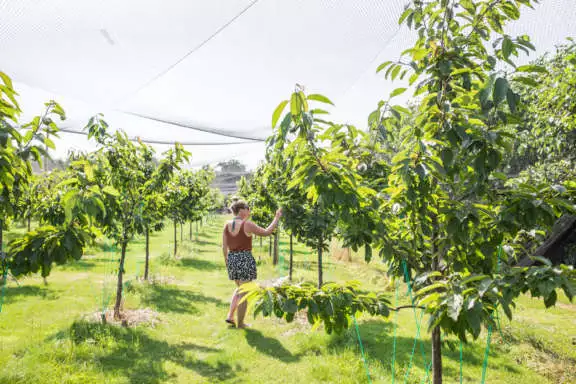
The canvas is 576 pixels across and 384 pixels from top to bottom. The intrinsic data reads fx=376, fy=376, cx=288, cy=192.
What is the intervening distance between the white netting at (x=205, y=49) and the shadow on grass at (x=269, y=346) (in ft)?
10.0

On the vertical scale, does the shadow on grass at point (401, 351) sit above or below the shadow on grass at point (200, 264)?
below

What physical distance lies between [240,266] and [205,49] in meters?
3.05

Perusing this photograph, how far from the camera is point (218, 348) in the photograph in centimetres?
502

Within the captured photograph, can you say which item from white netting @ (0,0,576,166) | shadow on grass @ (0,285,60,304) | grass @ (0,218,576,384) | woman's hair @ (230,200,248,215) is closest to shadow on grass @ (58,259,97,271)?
shadow on grass @ (0,285,60,304)

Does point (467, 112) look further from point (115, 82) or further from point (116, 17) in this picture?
point (115, 82)

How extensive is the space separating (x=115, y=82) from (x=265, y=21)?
244cm

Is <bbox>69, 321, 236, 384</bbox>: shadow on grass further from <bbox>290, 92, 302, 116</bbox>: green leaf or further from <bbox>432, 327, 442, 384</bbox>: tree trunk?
<bbox>290, 92, 302, 116</bbox>: green leaf

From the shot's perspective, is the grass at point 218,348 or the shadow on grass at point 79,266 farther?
the shadow on grass at point 79,266

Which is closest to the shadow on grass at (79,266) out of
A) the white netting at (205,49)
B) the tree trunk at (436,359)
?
the white netting at (205,49)

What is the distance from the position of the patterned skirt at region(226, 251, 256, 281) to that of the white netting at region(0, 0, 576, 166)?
8.06 ft

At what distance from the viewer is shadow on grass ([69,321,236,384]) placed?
13.4 ft

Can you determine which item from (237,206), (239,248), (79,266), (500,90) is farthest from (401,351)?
(79,266)

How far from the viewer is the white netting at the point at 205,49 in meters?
3.87

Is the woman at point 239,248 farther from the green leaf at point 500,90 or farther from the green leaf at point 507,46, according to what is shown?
the green leaf at point 500,90
